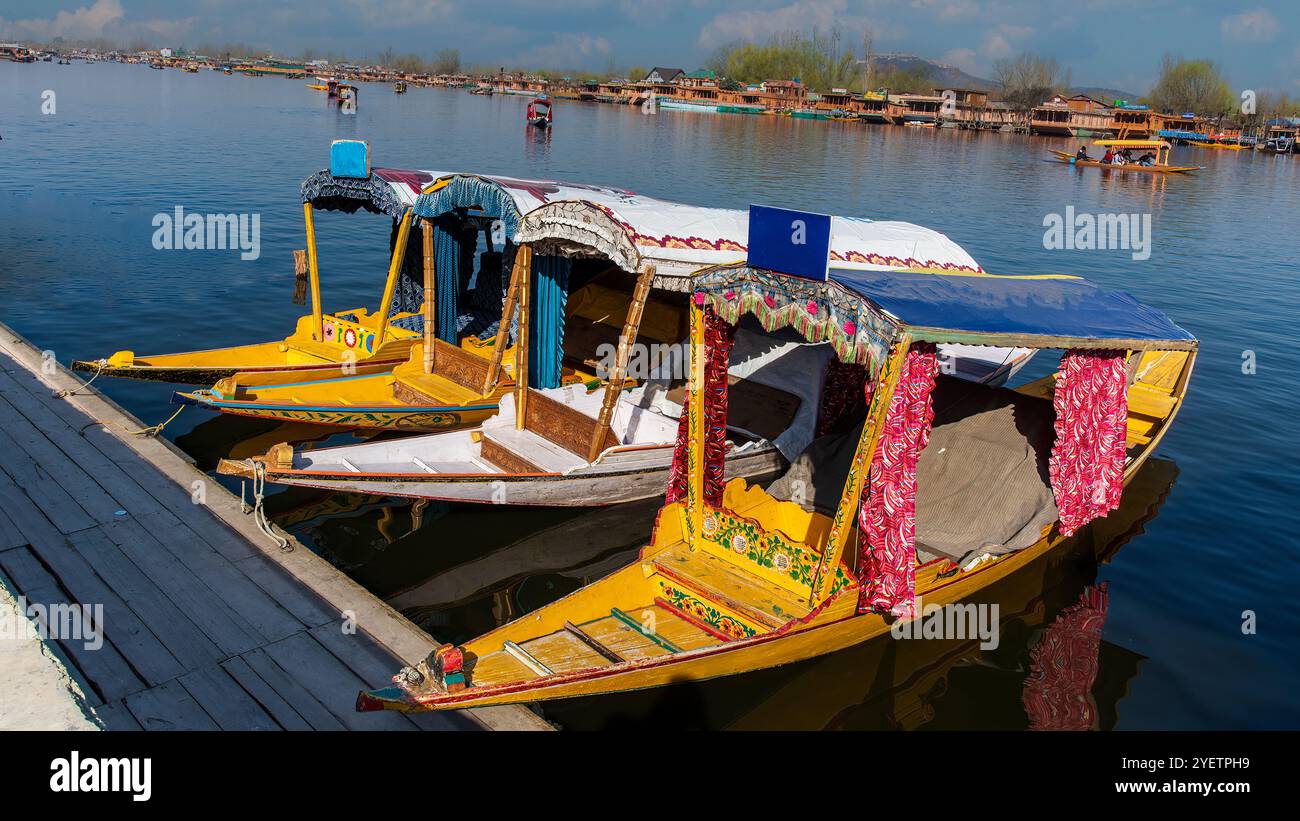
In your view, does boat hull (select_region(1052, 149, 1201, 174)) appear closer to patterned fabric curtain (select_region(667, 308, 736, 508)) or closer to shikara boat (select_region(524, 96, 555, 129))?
shikara boat (select_region(524, 96, 555, 129))

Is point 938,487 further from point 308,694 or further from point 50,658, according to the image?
point 50,658

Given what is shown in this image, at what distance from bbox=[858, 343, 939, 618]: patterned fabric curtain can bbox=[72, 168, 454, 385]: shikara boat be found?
10.3 metres

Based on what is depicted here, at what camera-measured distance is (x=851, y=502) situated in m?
8.77

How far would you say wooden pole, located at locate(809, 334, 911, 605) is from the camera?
315 inches

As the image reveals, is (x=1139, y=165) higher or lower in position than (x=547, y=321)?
higher

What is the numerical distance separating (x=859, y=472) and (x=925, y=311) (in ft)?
4.99

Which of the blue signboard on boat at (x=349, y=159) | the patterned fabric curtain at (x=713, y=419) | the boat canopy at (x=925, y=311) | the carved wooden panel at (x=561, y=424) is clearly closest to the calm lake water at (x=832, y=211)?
the carved wooden panel at (x=561, y=424)

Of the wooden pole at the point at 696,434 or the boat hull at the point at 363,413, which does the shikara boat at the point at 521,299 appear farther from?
the wooden pole at the point at 696,434

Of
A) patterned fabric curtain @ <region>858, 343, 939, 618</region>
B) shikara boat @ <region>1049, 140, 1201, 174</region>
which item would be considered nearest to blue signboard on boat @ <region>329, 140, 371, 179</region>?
patterned fabric curtain @ <region>858, 343, 939, 618</region>

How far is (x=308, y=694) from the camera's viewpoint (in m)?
7.79

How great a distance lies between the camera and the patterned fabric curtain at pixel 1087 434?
1048 cm

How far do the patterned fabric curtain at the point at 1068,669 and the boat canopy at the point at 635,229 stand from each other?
17.8 ft

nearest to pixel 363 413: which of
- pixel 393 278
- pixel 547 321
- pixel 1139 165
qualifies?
pixel 547 321

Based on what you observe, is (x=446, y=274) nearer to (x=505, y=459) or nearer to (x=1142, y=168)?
(x=505, y=459)
